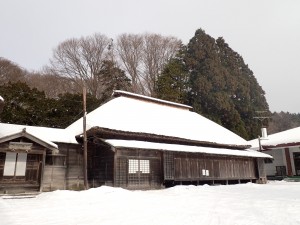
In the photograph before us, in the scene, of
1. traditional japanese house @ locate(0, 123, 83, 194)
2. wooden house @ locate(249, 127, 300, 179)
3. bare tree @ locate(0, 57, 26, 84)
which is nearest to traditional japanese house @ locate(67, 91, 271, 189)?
traditional japanese house @ locate(0, 123, 83, 194)

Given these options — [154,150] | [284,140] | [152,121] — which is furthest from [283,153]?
[154,150]

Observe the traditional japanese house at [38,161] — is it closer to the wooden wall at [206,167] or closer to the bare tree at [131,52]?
the wooden wall at [206,167]

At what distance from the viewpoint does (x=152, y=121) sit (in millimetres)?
21172

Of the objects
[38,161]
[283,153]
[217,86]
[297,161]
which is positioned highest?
[217,86]

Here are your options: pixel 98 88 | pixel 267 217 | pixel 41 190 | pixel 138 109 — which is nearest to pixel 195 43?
pixel 98 88

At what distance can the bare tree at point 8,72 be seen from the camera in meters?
29.1

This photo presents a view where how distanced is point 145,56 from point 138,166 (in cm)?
2180

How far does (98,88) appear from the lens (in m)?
34.1

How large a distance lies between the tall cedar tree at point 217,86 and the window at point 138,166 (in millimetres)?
16943

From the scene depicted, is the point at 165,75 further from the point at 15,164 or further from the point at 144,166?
the point at 15,164

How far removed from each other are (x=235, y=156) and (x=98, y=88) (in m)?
18.9

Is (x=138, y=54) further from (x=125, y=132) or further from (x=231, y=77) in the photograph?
(x=125, y=132)

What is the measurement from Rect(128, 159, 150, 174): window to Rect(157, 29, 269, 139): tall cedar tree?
1694cm

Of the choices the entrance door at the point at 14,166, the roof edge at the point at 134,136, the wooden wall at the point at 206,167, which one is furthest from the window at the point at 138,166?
the entrance door at the point at 14,166
